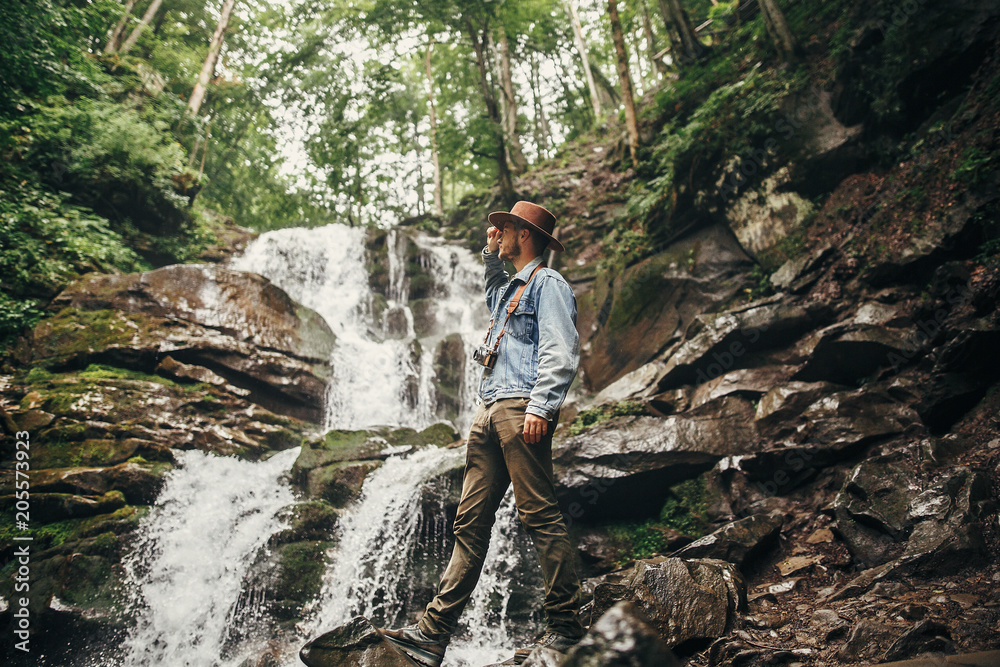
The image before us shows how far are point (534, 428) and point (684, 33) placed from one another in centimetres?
1366

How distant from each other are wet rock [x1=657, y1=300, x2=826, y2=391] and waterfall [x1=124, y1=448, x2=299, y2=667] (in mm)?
6270

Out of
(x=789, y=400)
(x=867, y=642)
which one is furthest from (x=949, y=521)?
(x=789, y=400)

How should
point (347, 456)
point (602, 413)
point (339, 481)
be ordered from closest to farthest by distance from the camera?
1. point (339, 481)
2. point (602, 413)
3. point (347, 456)

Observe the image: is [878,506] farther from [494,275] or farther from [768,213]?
[768,213]

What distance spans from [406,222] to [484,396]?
20853 mm

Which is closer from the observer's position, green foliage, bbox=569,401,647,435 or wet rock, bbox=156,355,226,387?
green foliage, bbox=569,401,647,435

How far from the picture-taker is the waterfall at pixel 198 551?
215 inches

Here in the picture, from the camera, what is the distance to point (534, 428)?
2.70 metres

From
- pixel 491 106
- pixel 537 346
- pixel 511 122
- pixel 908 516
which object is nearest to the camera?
pixel 537 346

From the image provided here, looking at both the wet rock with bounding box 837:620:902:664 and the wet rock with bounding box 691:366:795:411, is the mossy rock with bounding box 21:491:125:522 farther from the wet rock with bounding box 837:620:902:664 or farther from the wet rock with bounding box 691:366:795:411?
the wet rock with bounding box 691:366:795:411

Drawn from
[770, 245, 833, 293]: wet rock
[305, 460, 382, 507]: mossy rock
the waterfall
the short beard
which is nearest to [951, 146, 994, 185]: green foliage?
[770, 245, 833, 293]: wet rock

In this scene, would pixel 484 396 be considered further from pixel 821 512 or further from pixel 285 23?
pixel 285 23

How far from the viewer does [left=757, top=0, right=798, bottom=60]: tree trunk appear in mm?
8891

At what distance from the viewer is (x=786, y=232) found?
8250 millimetres
